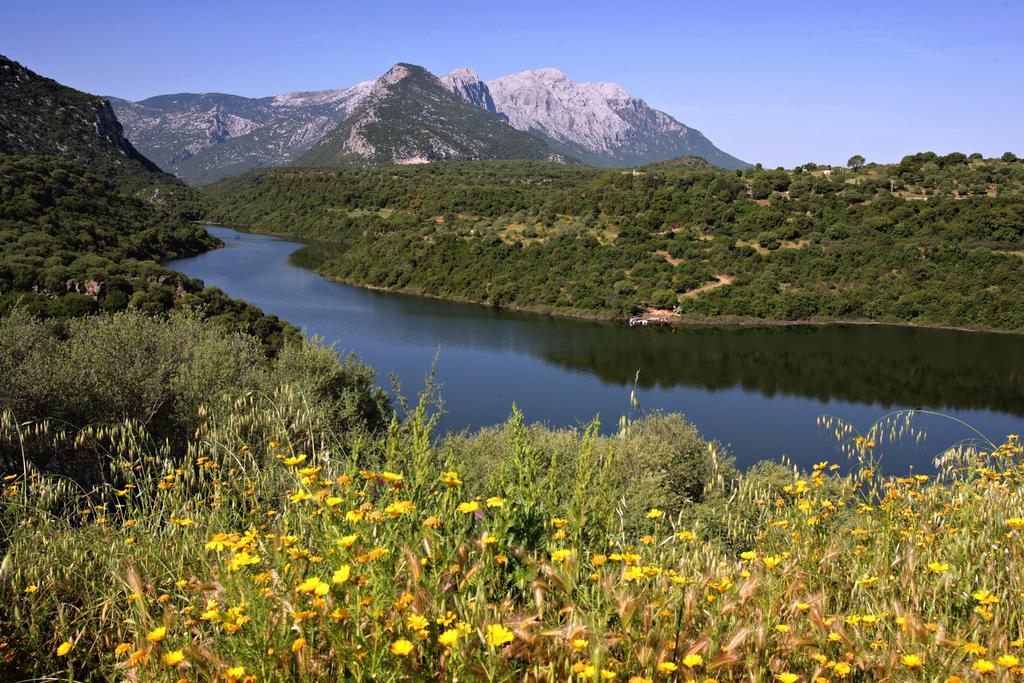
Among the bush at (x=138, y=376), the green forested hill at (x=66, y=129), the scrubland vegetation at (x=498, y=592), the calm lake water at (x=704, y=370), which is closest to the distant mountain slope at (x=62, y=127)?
the green forested hill at (x=66, y=129)

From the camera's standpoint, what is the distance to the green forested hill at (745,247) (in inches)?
2068

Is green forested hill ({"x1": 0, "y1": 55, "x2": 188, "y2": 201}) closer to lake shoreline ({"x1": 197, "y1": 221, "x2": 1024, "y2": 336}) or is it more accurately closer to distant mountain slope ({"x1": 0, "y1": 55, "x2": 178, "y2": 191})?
distant mountain slope ({"x1": 0, "y1": 55, "x2": 178, "y2": 191})

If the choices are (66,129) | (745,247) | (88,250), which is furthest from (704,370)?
(66,129)

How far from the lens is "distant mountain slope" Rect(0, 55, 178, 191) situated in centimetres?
9981

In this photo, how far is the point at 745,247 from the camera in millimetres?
58969

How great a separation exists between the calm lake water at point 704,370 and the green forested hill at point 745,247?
12.6 feet

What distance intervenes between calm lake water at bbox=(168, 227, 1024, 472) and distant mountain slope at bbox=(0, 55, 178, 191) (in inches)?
2807

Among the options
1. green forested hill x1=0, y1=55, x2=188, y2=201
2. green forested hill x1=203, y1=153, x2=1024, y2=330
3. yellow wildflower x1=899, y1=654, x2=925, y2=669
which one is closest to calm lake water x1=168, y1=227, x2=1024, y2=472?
green forested hill x1=203, y1=153, x2=1024, y2=330

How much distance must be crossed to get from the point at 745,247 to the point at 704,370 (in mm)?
24528

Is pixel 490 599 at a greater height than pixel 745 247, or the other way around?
pixel 745 247

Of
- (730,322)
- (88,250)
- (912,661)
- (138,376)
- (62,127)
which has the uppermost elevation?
(62,127)

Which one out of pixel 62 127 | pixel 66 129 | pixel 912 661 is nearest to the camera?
A: pixel 912 661

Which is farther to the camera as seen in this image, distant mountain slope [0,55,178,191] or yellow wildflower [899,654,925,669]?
distant mountain slope [0,55,178,191]

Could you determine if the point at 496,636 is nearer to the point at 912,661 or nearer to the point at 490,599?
the point at 490,599
